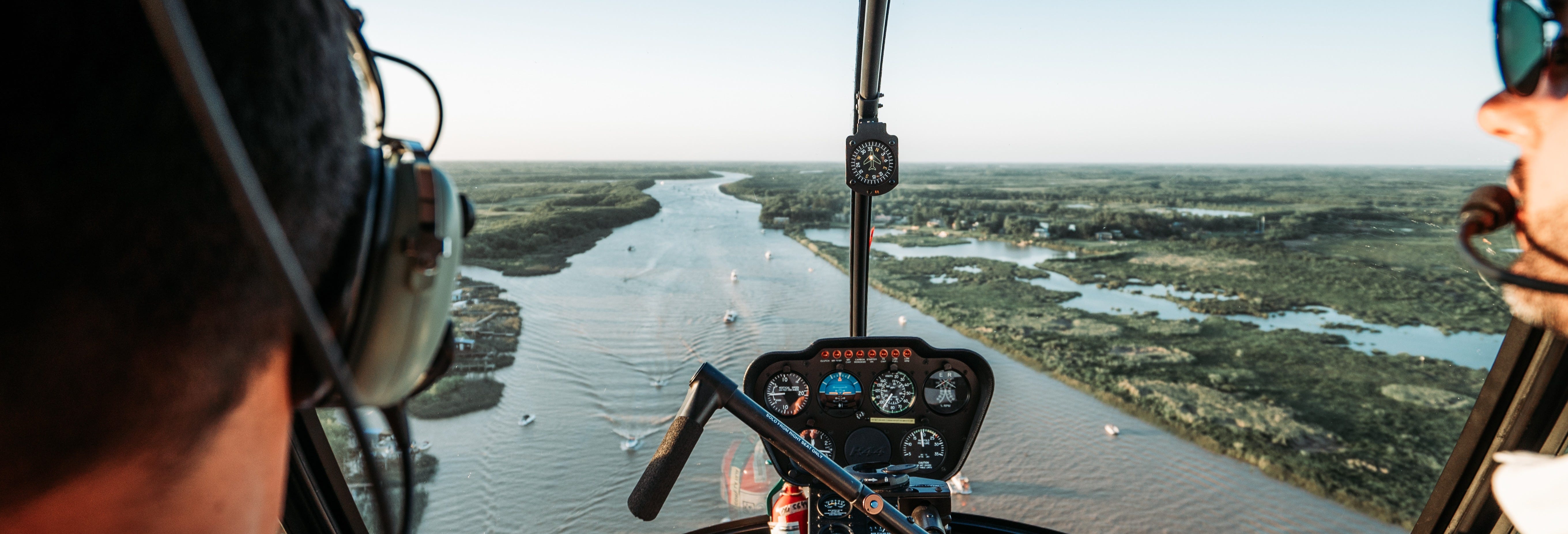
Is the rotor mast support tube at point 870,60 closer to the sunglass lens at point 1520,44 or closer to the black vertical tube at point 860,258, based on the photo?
the black vertical tube at point 860,258

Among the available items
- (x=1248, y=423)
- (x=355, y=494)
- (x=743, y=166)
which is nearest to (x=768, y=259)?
(x=743, y=166)

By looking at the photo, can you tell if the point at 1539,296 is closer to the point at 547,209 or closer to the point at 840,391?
the point at 840,391

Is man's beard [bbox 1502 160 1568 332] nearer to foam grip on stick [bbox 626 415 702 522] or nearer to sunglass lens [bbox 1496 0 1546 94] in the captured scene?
sunglass lens [bbox 1496 0 1546 94]

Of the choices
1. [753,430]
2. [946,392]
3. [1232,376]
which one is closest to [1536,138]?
[753,430]

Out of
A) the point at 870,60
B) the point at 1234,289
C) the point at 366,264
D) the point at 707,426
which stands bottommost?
the point at 1234,289

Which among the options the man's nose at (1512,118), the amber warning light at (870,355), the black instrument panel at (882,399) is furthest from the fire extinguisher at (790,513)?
the man's nose at (1512,118)

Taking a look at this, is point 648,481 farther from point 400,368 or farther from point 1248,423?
point 1248,423
